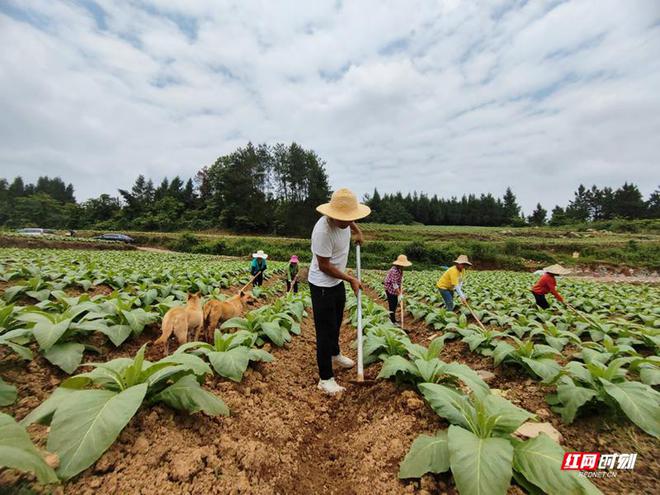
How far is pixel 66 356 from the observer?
2.75 meters

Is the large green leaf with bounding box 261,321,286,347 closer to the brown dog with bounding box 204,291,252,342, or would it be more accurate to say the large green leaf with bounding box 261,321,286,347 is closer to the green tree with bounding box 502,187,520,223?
the brown dog with bounding box 204,291,252,342

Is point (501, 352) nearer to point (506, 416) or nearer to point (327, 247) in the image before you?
point (506, 416)

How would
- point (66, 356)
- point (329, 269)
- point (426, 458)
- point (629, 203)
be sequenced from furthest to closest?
point (629, 203) < point (329, 269) < point (66, 356) < point (426, 458)

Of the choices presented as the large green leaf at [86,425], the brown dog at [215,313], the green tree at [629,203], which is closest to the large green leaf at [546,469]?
the large green leaf at [86,425]

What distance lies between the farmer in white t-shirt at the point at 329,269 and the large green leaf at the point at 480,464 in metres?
1.99

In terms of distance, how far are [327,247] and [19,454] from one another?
9.23ft

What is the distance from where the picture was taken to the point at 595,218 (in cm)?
8850

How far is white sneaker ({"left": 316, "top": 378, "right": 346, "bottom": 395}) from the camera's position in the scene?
358 centimetres

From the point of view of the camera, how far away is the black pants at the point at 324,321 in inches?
142

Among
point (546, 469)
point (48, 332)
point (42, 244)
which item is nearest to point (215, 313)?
point (48, 332)

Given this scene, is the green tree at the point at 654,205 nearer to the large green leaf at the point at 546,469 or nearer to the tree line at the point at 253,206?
the tree line at the point at 253,206

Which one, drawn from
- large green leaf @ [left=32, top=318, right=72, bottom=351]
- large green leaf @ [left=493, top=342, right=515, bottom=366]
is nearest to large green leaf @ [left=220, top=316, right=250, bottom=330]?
large green leaf @ [left=32, top=318, right=72, bottom=351]

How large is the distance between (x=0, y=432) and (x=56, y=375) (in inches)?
69.8

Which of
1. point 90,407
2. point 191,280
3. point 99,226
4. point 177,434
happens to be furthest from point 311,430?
point 99,226
